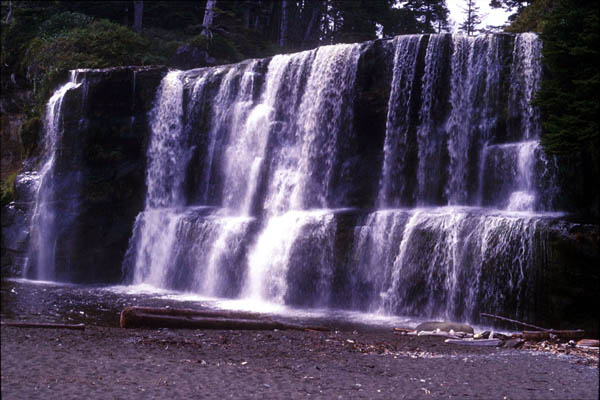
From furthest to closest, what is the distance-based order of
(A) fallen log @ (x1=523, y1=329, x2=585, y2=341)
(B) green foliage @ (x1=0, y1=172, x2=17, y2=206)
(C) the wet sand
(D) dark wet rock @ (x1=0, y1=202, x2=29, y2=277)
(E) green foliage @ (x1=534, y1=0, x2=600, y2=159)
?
(B) green foliage @ (x1=0, y1=172, x2=17, y2=206) < (D) dark wet rock @ (x1=0, y1=202, x2=29, y2=277) < (E) green foliage @ (x1=534, y1=0, x2=600, y2=159) < (A) fallen log @ (x1=523, y1=329, x2=585, y2=341) < (C) the wet sand

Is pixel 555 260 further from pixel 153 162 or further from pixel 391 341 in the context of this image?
pixel 153 162

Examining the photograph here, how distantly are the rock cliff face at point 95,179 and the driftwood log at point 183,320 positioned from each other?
1200cm

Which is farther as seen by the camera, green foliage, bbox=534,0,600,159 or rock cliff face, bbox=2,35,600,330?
rock cliff face, bbox=2,35,600,330

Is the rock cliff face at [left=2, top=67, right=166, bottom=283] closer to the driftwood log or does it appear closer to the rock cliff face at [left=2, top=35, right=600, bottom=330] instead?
the rock cliff face at [left=2, top=35, right=600, bottom=330]

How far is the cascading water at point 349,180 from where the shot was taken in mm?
16094

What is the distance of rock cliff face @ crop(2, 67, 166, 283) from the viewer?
79.3 feet

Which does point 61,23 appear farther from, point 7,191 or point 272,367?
point 272,367

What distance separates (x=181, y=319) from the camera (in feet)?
40.2

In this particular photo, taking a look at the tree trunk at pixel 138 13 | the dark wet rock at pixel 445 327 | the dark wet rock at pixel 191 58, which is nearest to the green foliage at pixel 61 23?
the tree trunk at pixel 138 13

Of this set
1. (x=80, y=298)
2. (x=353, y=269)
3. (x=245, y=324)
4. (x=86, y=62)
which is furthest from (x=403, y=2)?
(x=245, y=324)

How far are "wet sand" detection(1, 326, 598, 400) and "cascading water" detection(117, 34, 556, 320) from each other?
4811 millimetres

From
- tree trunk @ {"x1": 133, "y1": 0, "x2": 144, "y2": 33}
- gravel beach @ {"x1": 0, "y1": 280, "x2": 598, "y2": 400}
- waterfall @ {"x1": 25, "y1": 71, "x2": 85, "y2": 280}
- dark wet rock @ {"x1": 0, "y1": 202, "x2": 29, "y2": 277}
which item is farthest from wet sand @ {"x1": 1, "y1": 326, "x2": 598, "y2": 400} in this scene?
tree trunk @ {"x1": 133, "y1": 0, "x2": 144, "y2": 33}

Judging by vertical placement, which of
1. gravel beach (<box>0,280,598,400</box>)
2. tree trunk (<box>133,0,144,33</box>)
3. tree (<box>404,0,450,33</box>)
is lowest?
gravel beach (<box>0,280,598,400</box>)

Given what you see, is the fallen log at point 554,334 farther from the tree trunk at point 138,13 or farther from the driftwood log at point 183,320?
the tree trunk at point 138,13
